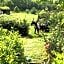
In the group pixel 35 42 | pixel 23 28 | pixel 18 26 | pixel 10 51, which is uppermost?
pixel 10 51

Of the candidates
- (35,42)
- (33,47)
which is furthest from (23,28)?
(33,47)

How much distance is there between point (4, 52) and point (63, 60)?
4813 mm

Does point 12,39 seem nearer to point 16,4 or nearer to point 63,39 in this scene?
point 63,39

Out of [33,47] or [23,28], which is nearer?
[33,47]

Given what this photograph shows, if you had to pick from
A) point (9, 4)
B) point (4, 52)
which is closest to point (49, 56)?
point (4, 52)

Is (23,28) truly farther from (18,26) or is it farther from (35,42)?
(35,42)

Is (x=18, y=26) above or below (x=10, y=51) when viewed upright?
below

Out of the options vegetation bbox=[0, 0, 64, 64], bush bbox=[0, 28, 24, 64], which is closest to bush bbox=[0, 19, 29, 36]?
vegetation bbox=[0, 0, 64, 64]

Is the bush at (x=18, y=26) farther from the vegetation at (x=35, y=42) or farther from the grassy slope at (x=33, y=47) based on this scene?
the grassy slope at (x=33, y=47)

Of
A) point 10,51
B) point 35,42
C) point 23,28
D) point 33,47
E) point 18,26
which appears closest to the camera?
point 10,51

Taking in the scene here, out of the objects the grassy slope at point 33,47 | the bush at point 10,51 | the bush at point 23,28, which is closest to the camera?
the bush at point 10,51

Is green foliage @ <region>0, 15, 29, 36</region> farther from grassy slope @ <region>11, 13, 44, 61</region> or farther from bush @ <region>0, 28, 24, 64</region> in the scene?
bush @ <region>0, 28, 24, 64</region>

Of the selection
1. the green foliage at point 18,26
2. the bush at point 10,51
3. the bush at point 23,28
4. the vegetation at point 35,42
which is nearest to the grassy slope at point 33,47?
the vegetation at point 35,42

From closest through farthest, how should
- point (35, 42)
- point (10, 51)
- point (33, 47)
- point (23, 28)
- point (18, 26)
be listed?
1. point (10, 51)
2. point (33, 47)
3. point (35, 42)
4. point (23, 28)
5. point (18, 26)
